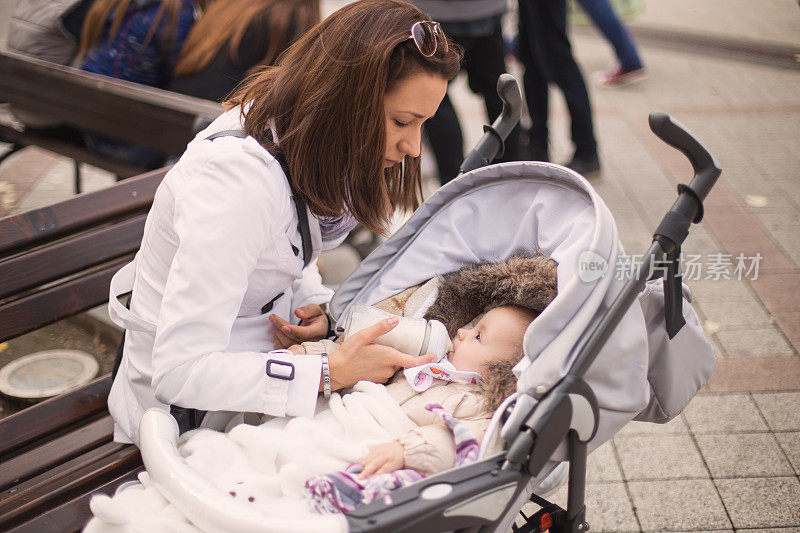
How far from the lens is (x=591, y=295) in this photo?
5.39 ft

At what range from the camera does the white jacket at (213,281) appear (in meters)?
1.62

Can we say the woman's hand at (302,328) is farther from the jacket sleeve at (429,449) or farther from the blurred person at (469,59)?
the blurred person at (469,59)

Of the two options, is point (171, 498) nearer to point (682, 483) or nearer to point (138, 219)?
point (138, 219)

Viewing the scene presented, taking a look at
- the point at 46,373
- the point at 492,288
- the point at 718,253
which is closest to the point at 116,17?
the point at 46,373

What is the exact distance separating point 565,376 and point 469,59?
9.55ft

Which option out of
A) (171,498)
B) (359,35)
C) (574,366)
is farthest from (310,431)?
(359,35)

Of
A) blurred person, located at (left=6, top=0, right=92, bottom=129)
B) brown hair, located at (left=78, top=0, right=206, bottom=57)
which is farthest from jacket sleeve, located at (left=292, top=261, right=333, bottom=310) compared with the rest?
blurred person, located at (left=6, top=0, right=92, bottom=129)

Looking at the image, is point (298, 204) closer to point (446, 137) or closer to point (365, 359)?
point (365, 359)

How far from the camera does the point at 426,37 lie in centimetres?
178

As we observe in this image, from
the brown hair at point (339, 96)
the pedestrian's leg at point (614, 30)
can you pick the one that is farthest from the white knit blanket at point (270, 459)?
the pedestrian's leg at point (614, 30)

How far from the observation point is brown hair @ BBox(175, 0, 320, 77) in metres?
3.02

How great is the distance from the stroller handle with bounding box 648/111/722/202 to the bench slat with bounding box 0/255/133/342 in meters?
1.76

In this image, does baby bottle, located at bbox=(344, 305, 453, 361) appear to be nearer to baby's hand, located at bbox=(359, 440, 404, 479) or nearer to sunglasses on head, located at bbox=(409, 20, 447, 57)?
baby's hand, located at bbox=(359, 440, 404, 479)

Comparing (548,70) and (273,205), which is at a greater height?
(273,205)
